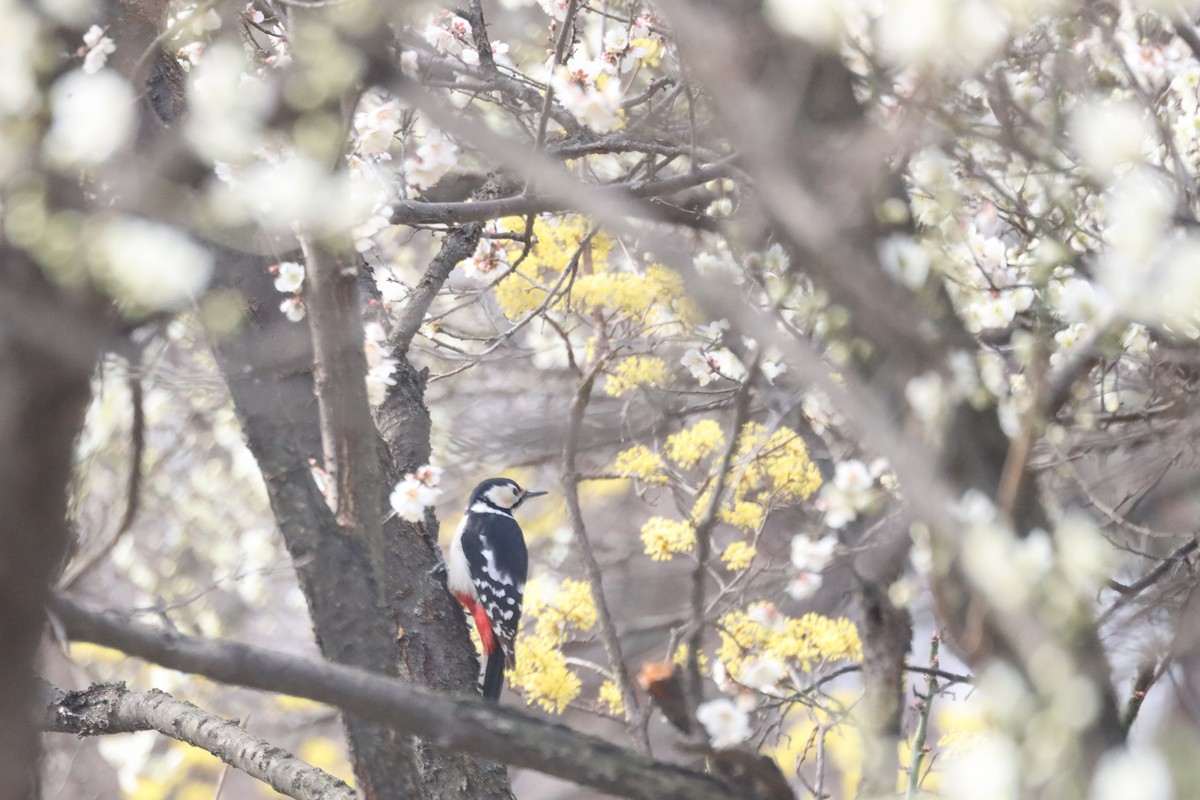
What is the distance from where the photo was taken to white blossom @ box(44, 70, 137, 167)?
2.15m

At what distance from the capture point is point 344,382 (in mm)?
2051

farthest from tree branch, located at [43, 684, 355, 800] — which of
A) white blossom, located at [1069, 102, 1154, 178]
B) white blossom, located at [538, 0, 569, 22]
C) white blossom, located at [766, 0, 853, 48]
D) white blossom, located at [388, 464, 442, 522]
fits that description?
white blossom, located at [538, 0, 569, 22]

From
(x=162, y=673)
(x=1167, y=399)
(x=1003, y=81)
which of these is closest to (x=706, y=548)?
(x=1003, y=81)

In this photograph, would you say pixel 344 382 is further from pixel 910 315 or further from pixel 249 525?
pixel 249 525

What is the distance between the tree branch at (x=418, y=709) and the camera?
155 cm

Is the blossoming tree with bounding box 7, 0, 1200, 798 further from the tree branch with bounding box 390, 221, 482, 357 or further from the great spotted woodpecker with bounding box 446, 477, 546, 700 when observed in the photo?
the great spotted woodpecker with bounding box 446, 477, 546, 700

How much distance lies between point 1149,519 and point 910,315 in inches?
137

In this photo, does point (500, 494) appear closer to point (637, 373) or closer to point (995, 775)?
point (637, 373)

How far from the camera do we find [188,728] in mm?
3166

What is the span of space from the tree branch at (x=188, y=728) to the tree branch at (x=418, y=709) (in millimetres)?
1217

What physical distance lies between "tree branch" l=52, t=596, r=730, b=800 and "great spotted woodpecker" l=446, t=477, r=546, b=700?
193cm

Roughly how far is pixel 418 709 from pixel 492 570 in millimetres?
3076

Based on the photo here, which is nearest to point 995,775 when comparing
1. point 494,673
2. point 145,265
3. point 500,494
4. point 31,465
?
point 31,465

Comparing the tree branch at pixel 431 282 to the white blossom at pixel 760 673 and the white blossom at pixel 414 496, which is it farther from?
the white blossom at pixel 760 673
